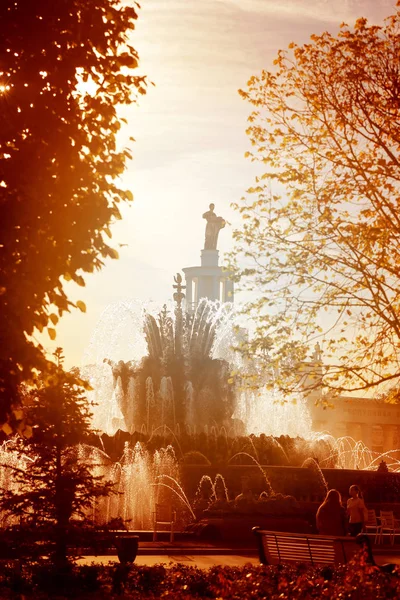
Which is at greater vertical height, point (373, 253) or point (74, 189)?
point (373, 253)

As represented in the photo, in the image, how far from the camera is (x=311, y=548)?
1203 centimetres

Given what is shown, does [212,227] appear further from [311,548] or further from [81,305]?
[81,305]

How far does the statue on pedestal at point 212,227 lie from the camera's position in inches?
4122

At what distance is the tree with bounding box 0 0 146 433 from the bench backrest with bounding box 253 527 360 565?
187 inches

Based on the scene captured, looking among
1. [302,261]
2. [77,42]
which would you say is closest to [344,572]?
[77,42]

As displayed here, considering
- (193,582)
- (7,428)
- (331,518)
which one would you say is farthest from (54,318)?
(331,518)

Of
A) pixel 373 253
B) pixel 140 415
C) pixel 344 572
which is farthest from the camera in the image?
pixel 140 415

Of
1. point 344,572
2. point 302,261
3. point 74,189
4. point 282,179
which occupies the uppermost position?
point 282,179

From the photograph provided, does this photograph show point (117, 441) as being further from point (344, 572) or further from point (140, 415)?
point (344, 572)

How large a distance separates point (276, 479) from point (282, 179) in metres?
8.73

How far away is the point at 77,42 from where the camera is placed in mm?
9852

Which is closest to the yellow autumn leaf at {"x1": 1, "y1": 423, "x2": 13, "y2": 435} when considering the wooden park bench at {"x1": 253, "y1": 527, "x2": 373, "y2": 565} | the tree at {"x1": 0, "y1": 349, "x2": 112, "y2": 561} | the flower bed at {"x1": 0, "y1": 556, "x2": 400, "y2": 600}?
the flower bed at {"x1": 0, "y1": 556, "x2": 400, "y2": 600}

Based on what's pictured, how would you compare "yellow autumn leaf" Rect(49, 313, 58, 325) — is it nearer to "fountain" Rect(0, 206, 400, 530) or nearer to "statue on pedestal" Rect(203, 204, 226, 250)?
"fountain" Rect(0, 206, 400, 530)

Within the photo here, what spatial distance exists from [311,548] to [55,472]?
11.8 ft
